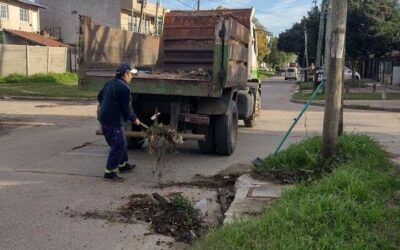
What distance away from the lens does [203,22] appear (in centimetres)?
1185

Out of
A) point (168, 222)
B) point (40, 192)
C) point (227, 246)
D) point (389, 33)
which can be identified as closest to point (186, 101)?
point (40, 192)

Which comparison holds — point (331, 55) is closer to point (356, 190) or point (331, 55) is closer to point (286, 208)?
point (356, 190)

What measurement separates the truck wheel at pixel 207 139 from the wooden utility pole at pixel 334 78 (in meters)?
2.55

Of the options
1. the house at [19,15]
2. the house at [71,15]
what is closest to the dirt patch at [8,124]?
the house at [19,15]

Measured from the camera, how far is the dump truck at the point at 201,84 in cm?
884

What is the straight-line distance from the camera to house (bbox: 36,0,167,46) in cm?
5538

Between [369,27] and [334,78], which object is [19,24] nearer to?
[369,27]

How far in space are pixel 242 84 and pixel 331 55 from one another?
360 cm

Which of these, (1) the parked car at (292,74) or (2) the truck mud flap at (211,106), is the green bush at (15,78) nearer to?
(2) the truck mud flap at (211,106)

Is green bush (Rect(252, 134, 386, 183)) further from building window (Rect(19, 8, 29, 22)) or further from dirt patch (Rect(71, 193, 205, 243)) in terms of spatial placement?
building window (Rect(19, 8, 29, 22))

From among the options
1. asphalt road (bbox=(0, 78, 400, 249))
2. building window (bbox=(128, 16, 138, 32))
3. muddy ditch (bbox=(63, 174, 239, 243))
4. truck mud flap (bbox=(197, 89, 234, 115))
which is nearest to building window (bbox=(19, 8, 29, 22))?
building window (bbox=(128, 16, 138, 32))

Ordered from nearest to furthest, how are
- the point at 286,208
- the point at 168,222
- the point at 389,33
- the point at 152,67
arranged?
1. the point at 286,208
2. the point at 168,222
3. the point at 152,67
4. the point at 389,33

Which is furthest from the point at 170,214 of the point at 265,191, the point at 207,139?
the point at 207,139

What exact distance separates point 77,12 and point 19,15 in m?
8.54
